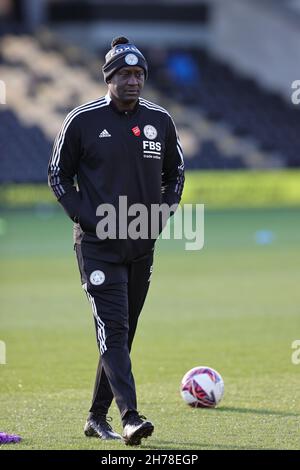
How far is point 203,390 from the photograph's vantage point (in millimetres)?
9102

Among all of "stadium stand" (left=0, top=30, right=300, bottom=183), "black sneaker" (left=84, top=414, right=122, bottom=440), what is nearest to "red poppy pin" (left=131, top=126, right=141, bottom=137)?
"black sneaker" (left=84, top=414, right=122, bottom=440)

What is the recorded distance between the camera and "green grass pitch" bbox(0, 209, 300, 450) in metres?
8.21

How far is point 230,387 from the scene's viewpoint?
398 inches

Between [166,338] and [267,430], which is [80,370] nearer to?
[166,338]

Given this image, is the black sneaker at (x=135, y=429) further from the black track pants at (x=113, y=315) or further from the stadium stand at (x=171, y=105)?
the stadium stand at (x=171, y=105)

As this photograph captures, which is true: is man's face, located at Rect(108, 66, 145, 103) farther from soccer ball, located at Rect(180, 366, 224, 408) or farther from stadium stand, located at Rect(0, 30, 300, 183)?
stadium stand, located at Rect(0, 30, 300, 183)

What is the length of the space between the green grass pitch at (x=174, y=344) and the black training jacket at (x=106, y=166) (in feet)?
4.48

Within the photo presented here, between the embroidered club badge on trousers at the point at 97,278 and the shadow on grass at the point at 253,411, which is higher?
the embroidered club badge on trousers at the point at 97,278

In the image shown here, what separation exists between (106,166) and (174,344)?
540 centimetres

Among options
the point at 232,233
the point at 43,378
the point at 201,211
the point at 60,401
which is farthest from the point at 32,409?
the point at 201,211

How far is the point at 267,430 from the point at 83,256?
1817 mm

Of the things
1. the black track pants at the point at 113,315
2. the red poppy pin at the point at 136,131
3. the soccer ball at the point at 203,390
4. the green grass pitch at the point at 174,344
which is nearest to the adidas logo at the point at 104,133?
the red poppy pin at the point at 136,131

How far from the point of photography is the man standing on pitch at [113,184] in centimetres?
757

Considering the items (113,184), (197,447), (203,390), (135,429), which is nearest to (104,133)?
(113,184)
